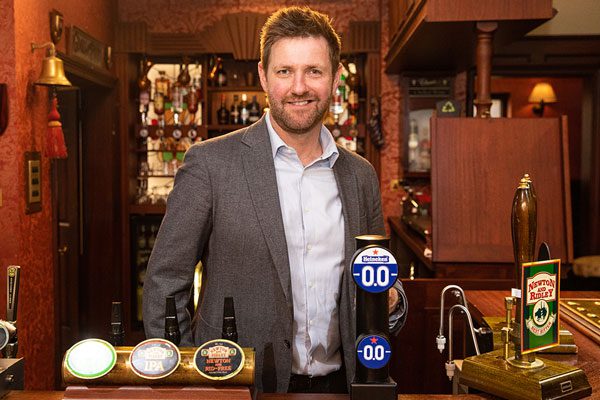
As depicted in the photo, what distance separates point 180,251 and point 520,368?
2.84 feet

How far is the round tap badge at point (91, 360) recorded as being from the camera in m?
1.29

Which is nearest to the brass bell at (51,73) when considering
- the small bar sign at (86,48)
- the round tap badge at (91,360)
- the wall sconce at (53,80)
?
the wall sconce at (53,80)

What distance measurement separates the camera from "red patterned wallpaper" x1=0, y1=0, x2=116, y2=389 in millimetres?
3750

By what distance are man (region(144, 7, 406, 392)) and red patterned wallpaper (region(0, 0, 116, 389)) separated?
2.28m

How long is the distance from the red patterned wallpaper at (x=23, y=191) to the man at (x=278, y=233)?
2283 millimetres

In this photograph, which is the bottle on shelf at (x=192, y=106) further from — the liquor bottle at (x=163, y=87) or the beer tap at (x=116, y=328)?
the beer tap at (x=116, y=328)

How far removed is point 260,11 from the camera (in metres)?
6.18

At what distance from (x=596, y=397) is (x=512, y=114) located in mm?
9191

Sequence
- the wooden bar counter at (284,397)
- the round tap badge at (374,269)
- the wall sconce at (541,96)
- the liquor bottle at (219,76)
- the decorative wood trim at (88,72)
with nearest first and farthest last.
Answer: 1. the round tap badge at (374,269)
2. the wooden bar counter at (284,397)
3. the decorative wood trim at (88,72)
4. the liquor bottle at (219,76)
5. the wall sconce at (541,96)

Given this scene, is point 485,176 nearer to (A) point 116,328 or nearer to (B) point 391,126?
(A) point 116,328

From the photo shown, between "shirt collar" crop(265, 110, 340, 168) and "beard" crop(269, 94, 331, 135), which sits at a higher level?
"beard" crop(269, 94, 331, 135)

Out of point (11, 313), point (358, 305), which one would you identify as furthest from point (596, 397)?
point (11, 313)

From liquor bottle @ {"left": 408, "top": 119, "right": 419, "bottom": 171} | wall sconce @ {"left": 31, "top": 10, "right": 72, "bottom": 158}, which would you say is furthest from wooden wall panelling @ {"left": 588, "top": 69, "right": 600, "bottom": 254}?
wall sconce @ {"left": 31, "top": 10, "right": 72, "bottom": 158}

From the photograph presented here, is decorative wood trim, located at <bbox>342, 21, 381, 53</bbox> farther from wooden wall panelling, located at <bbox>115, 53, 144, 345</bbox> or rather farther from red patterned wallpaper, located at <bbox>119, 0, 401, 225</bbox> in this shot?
wooden wall panelling, located at <bbox>115, 53, 144, 345</bbox>
